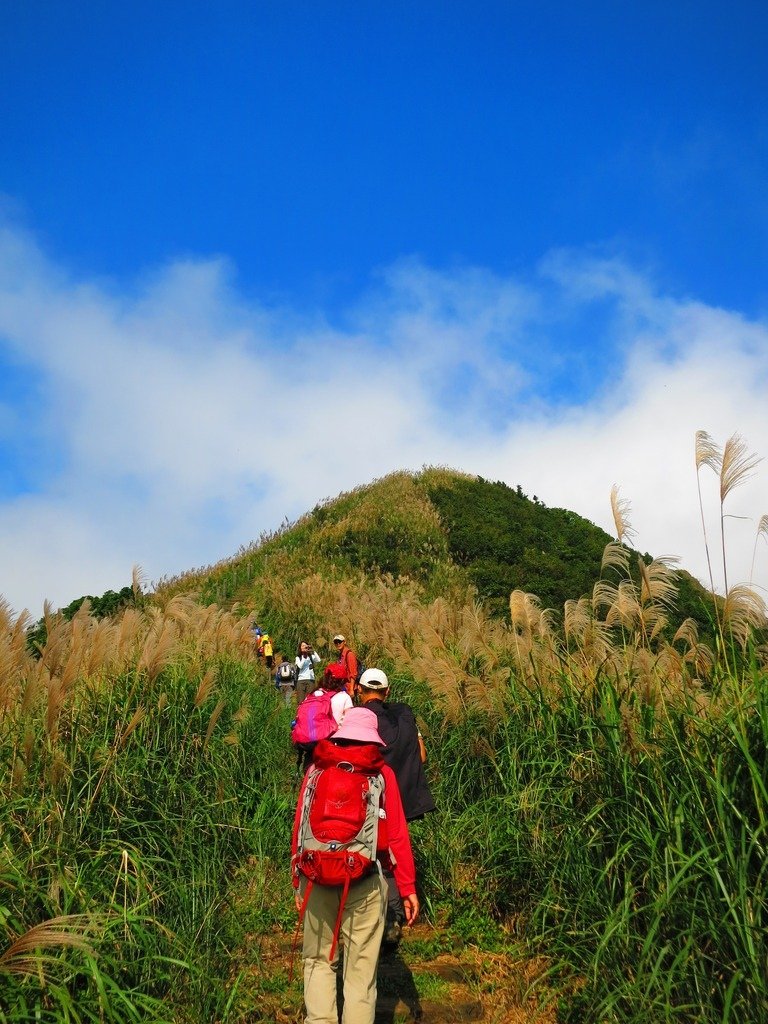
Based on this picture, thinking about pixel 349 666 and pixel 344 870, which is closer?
pixel 344 870

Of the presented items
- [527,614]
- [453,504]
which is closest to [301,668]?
[527,614]

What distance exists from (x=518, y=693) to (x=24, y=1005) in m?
3.71

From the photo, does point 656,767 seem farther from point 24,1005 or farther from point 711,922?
point 24,1005

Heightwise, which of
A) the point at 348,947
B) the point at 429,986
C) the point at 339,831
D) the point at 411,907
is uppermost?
the point at 339,831

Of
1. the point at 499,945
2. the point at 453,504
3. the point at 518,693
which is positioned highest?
the point at 453,504

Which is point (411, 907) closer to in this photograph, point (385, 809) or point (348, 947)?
point (348, 947)

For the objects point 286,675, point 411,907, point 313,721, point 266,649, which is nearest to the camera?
point 411,907

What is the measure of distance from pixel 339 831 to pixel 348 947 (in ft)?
2.08

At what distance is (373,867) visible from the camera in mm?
3492

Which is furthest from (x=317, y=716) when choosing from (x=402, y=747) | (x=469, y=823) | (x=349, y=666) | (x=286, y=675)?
(x=286, y=675)

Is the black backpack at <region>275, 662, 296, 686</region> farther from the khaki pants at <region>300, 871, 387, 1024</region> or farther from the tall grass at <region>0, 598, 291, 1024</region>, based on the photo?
the khaki pants at <region>300, 871, 387, 1024</region>

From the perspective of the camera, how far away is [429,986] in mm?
4520

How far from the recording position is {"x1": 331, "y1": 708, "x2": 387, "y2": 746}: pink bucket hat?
3588 millimetres

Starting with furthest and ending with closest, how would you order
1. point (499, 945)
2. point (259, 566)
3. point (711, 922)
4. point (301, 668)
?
point (259, 566), point (301, 668), point (499, 945), point (711, 922)
